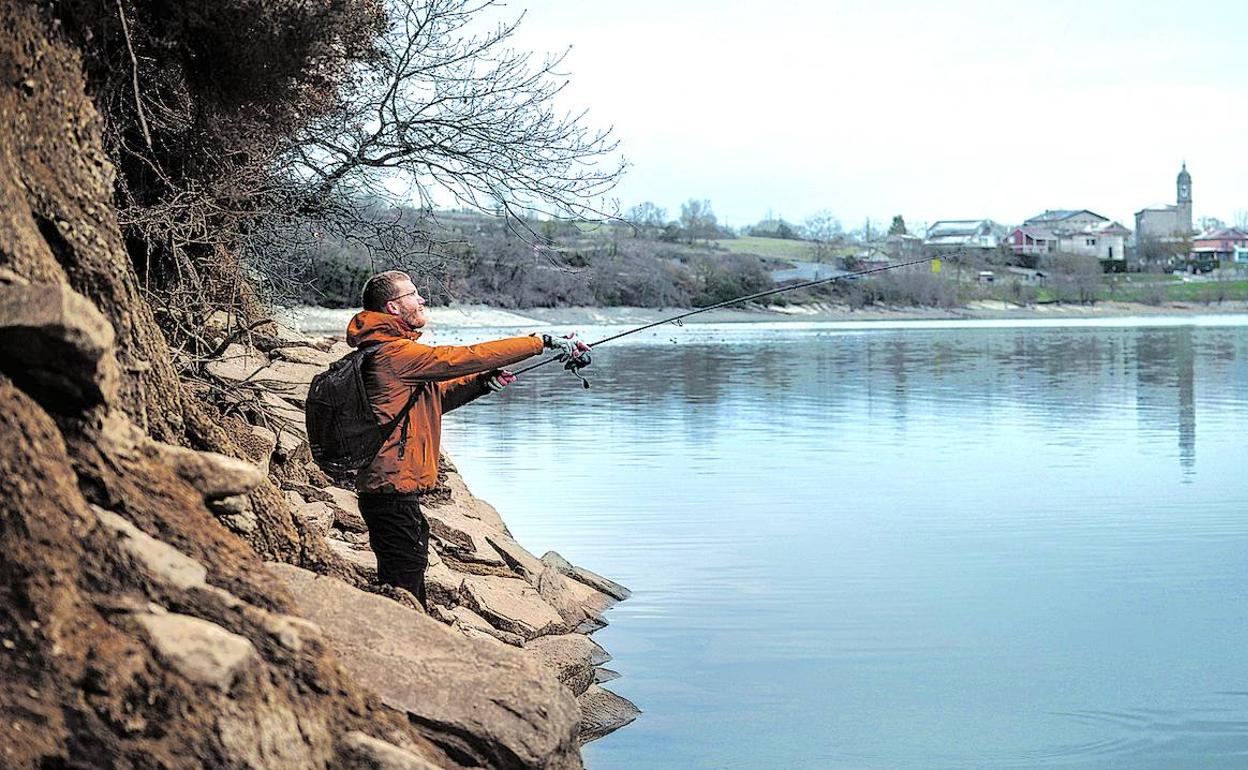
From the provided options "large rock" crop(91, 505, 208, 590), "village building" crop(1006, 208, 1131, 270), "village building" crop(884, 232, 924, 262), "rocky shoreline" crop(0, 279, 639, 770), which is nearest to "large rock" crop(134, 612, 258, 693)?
"rocky shoreline" crop(0, 279, 639, 770)

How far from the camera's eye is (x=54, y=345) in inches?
176

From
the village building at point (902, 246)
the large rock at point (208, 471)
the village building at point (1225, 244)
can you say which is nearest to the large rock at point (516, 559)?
the large rock at point (208, 471)

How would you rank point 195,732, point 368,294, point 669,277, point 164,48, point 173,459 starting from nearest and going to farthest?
point 195,732 < point 173,459 < point 368,294 < point 164,48 < point 669,277

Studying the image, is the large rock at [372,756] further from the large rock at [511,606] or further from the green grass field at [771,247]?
the green grass field at [771,247]

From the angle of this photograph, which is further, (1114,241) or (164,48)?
(1114,241)

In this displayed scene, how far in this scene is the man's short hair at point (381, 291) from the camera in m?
6.41

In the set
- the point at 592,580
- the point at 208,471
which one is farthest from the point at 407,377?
the point at 592,580

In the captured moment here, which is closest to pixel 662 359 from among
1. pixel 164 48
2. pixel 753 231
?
pixel 164 48

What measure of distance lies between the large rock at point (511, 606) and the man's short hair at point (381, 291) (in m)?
2.39

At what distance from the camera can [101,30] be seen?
258 inches

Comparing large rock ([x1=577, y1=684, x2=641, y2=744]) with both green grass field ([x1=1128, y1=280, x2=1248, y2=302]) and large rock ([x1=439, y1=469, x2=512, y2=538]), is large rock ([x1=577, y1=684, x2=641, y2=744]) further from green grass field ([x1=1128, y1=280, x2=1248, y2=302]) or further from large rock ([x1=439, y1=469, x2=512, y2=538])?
green grass field ([x1=1128, y1=280, x2=1248, y2=302])

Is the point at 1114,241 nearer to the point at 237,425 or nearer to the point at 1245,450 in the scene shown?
the point at 1245,450

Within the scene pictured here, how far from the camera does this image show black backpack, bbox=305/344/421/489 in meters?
6.27

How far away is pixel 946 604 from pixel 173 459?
653 cm
